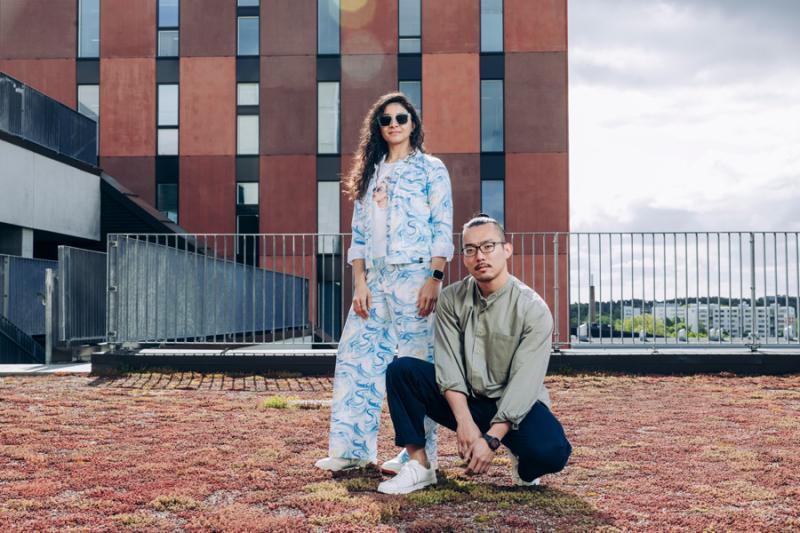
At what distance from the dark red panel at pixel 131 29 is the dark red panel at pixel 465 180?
30.8 ft

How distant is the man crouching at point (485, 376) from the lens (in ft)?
11.7

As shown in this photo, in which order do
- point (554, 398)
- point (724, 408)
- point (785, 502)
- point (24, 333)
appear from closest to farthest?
1. point (785, 502)
2. point (724, 408)
3. point (554, 398)
4. point (24, 333)

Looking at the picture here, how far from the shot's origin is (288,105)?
23484 mm

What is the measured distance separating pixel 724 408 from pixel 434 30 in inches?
717

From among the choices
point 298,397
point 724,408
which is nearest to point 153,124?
point 298,397

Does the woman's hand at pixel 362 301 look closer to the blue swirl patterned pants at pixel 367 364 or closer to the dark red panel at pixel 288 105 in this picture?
the blue swirl patterned pants at pixel 367 364

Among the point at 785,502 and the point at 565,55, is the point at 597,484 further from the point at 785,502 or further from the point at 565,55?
the point at 565,55

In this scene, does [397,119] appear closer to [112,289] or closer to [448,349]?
[448,349]

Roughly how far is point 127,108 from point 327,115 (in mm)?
5875

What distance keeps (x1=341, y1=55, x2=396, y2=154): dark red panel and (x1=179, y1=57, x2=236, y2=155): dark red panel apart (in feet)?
10.7

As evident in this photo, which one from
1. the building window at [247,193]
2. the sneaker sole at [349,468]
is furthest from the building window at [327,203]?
the sneaker sole at [349,468]

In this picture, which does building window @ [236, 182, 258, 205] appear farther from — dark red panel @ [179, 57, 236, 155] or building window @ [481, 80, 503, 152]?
building window @ [481, 80, 503, 152]

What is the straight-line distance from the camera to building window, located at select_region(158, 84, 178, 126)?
23547 millimetres

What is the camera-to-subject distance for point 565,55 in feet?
75.8
